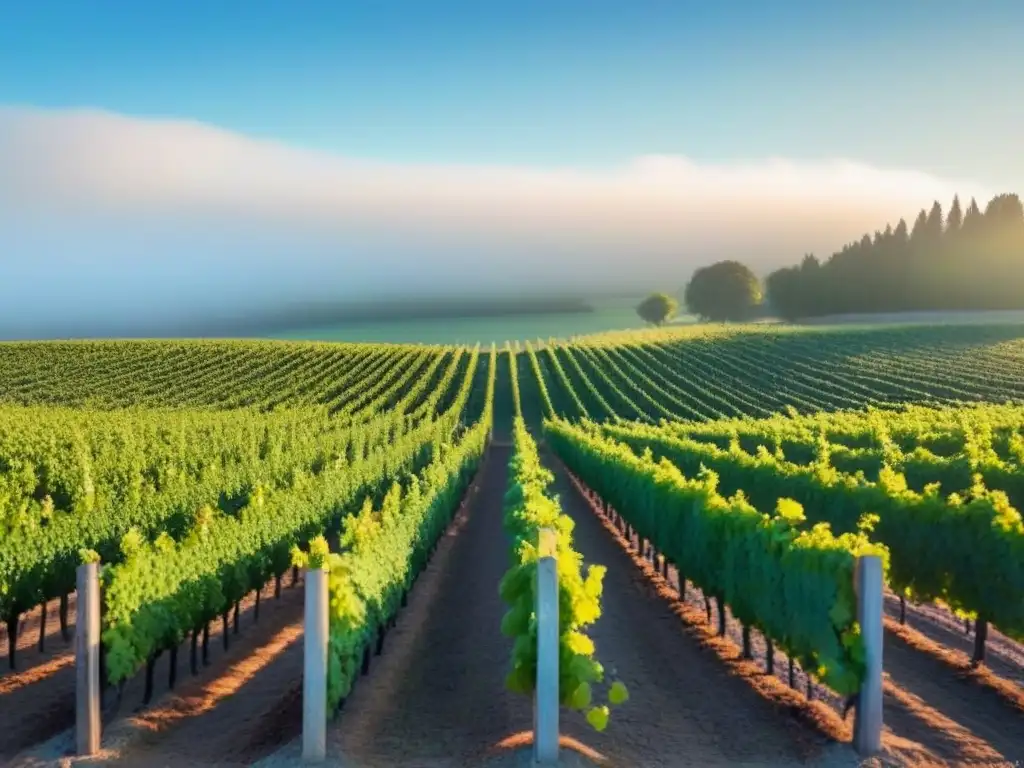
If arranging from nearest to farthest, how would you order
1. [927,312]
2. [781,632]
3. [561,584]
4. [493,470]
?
[561,584]
[781,632]
[493,470]
[927,312]

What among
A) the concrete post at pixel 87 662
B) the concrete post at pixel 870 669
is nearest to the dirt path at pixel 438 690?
the concrete post at pixel 87 662

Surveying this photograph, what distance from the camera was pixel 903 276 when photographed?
11275cm

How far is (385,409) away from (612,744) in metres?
53.2

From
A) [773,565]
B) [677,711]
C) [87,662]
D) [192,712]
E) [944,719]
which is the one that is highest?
[773,565]

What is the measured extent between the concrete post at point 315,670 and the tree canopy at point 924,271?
118 metres

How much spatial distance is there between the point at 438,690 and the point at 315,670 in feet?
9.18

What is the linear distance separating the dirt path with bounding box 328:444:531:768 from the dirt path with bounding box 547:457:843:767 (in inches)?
40.0

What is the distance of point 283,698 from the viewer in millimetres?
9430

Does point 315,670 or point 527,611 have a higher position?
point 527,611

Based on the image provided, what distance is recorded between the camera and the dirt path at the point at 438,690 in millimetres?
7727

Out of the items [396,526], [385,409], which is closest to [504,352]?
[385,409]

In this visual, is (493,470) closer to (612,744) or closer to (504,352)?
(612,744)

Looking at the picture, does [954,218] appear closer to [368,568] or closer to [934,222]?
[934,222]

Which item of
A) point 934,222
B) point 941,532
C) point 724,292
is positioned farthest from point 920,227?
point 941,532
